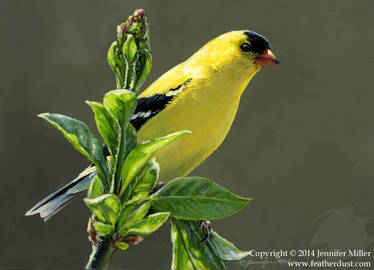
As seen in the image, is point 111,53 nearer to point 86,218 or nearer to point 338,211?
point 86,218

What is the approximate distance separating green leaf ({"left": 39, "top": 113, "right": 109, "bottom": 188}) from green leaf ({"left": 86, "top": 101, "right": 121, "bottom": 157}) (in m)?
0.03

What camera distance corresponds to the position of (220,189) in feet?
2.35

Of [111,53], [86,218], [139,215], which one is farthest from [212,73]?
[86,218]

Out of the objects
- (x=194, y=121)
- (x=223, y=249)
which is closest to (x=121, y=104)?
(x=194, y=121)

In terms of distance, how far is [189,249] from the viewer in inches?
30.2

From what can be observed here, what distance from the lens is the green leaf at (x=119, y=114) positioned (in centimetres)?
63

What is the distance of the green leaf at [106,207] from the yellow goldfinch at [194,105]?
0.19 m

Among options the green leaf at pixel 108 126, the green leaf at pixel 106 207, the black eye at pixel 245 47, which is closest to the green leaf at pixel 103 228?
the green leaf at pixel 106 207

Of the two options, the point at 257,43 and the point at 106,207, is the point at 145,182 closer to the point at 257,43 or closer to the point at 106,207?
the point at 106,207

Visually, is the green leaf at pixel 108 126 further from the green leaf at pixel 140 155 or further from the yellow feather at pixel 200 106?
the yellow feather at pixel 200 106

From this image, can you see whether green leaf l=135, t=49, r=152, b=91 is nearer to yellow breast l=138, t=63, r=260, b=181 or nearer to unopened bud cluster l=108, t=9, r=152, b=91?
unopened bud cluster l=108, t=9, r=152, b=91

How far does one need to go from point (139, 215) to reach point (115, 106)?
191 millimetres

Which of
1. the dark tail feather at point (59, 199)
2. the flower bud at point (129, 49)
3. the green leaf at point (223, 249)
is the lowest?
the green leaf at point (223, 249)

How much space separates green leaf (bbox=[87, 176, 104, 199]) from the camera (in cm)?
67
